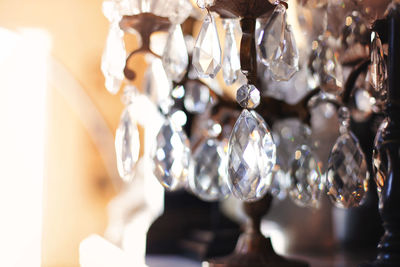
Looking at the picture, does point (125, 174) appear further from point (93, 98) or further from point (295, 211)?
point (93, 98)

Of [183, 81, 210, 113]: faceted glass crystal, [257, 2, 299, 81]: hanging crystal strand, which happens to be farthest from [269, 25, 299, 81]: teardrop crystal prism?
[183, 81, 210, 113]: faceted glass crystal

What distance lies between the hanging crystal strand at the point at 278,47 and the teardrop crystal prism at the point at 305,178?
18 cm

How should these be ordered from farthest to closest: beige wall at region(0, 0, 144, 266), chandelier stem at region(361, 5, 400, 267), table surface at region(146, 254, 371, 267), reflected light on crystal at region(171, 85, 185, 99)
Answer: beige wall at region(0, 0, 144, 266) < table surface at region(146, 254, 371, 267) < reflected light on crystal at region(171, 85, 185, 99) < chandelier stem at region(361, 5, 400, 267)

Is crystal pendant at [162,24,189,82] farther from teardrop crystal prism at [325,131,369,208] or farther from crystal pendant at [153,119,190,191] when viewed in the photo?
teardrop crystal prism at [325,131,369,208]

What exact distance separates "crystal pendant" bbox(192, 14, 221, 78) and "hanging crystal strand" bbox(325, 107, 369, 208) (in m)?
0.16

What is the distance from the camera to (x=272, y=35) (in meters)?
0.49

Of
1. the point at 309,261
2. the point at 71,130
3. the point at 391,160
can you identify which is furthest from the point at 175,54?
the point at 71,130

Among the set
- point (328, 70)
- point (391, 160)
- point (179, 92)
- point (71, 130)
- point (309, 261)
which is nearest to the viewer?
point (391, 160)

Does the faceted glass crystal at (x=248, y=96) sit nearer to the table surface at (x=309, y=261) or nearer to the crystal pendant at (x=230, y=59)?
the crystal pendant at (x=230, y=59)

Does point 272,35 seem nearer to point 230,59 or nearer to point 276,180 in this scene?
point 230,59

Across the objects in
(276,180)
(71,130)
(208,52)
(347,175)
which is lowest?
(71,130)

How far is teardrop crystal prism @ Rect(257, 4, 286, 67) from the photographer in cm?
49

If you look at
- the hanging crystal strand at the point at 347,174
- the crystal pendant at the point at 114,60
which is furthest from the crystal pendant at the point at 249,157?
the crystal pendant at the point at 114,60

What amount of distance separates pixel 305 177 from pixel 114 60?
0.27 metres
